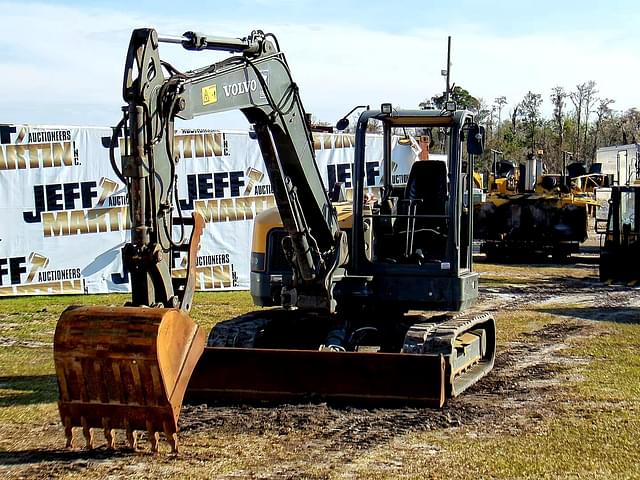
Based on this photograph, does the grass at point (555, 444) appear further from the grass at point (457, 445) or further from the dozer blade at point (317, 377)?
the dozer blade at point (317, 377)

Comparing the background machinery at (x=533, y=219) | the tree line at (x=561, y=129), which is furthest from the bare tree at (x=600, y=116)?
the background machinery at (x=533, y=219)

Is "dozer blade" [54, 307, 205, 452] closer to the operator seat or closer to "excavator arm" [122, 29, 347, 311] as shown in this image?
"excavator arm" [122, 29, 347, 311]

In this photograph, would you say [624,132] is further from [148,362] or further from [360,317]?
[148,362]

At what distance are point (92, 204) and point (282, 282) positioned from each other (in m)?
9.09

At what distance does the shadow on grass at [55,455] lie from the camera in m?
7.24

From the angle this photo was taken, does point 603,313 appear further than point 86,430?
Yes

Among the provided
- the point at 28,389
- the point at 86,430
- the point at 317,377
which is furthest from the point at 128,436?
the point at 28,389

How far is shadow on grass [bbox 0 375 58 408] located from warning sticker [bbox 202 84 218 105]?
363 cm

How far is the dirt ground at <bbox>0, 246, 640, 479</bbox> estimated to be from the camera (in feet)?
22.9

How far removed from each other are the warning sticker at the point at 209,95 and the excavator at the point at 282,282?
13 mm

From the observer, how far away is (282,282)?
997 centimetres

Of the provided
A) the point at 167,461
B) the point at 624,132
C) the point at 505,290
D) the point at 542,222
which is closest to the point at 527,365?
the point at 167,461

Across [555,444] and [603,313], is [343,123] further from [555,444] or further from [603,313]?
[603,313]

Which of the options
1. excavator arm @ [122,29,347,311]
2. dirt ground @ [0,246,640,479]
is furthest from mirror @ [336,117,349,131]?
dirt ground @ [0,246,640,479]
